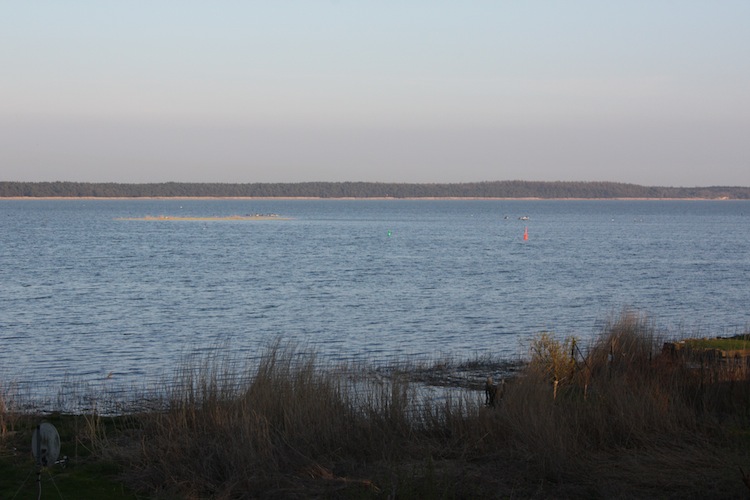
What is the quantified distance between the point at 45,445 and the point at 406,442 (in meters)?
4.70

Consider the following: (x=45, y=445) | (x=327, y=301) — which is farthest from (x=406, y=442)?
(x=327, y=301)

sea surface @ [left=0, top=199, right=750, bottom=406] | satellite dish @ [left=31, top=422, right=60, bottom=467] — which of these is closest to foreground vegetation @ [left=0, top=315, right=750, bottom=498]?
satellite dish @ [left=31, top=422, right=60, bottom=467]

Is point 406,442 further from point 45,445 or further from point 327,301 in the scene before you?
point 327,301

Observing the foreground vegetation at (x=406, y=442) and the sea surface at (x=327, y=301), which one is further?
the sea surface at (x=327, y=301)

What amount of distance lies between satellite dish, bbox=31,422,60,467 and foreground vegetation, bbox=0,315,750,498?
1535mm

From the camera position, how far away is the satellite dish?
9018 mm

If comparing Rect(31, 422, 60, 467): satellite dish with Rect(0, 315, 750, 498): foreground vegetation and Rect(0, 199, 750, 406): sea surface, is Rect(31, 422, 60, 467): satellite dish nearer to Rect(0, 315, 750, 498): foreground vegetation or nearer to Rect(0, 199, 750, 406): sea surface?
Rect(0, 315, 750, 498): foreground vegetation

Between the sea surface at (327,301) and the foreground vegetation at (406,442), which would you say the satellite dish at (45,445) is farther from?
the sea surface at (327,301)

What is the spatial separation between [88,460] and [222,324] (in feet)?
68.9

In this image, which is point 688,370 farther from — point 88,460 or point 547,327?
point 547,327

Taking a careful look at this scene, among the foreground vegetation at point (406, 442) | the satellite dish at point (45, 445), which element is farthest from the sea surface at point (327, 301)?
the satellite dish at point (45, 445)

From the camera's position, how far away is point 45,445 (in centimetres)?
905

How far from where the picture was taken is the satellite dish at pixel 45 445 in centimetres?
902

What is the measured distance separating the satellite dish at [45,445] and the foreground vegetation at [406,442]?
60.4 inches
